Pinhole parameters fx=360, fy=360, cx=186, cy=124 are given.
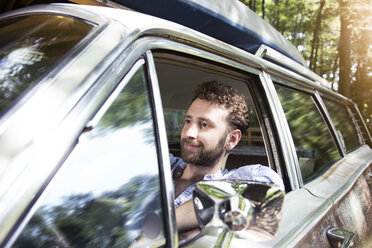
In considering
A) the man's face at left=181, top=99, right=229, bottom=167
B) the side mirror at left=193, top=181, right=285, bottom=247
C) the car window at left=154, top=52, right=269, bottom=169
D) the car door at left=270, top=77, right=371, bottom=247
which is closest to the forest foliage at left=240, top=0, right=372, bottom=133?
the car window at left=154, top=52, right=269, bottom=169

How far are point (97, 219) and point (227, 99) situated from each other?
4.45ft

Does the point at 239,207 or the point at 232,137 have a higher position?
the point at 239,207

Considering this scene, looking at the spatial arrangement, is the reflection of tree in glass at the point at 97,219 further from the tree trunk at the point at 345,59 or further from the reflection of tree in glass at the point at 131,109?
the tree trunk at the point at 345,59

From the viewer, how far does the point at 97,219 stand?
996mm

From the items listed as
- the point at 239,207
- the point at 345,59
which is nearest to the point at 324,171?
the point at 239,207

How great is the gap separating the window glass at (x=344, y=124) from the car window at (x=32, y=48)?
263 cm

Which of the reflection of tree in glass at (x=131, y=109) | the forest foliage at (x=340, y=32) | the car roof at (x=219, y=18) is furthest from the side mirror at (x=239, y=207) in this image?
the forest foliage at (x=340, y=32)

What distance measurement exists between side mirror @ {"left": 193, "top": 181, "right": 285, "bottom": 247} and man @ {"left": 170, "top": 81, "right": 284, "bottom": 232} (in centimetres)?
76

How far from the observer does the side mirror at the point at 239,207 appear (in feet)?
3.25

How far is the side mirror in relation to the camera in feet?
3.25

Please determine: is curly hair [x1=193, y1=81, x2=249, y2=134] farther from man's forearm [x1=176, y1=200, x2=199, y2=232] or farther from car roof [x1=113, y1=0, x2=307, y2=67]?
man's forearm [x1=176, y1=200, x2=199, y2=232]

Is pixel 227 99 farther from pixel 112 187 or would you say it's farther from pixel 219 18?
pixel 112 187

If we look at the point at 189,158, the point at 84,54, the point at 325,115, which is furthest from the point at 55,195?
the point at 325,115

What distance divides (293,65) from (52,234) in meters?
2.49
